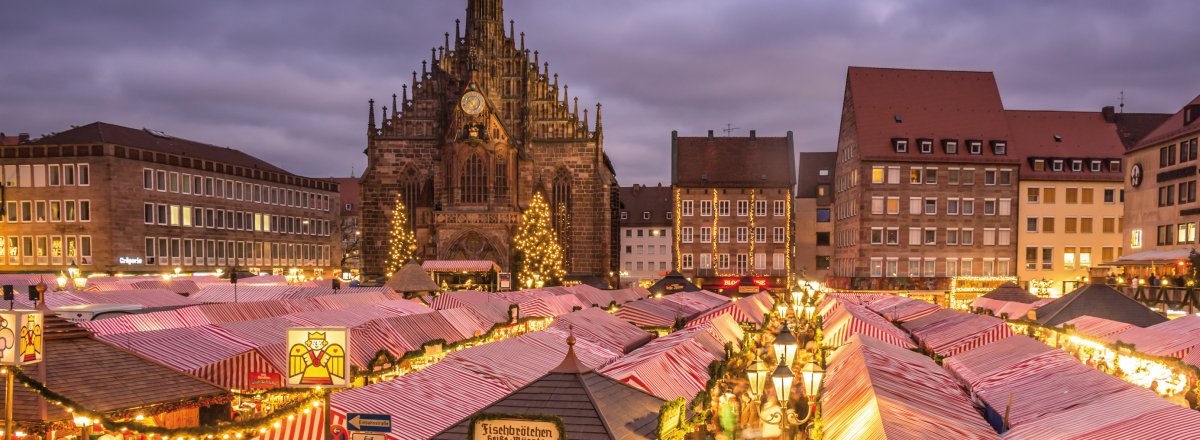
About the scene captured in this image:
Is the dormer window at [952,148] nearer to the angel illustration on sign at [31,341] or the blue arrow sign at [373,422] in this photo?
the blue arrow sign at [373,422]

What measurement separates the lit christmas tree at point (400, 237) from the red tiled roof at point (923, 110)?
27.1 meters

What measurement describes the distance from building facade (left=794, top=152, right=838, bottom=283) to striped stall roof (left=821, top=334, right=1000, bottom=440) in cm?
4830

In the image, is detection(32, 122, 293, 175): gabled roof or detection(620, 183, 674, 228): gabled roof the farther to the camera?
detection(620, 183, 674, 228): gabled roof

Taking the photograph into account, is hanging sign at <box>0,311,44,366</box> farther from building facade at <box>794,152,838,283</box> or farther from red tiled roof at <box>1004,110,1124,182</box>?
building facade at <box>794,152,838,283</box>

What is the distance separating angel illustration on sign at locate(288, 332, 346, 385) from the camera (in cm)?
739

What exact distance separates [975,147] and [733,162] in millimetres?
15406

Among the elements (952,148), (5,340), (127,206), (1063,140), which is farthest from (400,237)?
(5,340)

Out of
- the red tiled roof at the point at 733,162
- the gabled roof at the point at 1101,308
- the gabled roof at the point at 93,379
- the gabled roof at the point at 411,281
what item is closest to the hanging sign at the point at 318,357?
the gabled roof at the point at 93,379

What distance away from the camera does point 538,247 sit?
5125cm

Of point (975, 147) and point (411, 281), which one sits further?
point (975, 147)

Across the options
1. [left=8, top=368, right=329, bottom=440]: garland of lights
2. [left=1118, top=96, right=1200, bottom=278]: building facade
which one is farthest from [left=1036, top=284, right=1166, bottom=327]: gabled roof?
[left=8, top=368, right=329, bottom=440]: garland of lights

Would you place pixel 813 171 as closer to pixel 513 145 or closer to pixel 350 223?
pixel 513 145

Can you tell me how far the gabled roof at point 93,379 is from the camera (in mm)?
8828

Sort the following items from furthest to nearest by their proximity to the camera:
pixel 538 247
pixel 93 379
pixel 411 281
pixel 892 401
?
1. pixel 538 247
2. pixel 411 281
3. pixel 892 401
4. pixel 93 379
